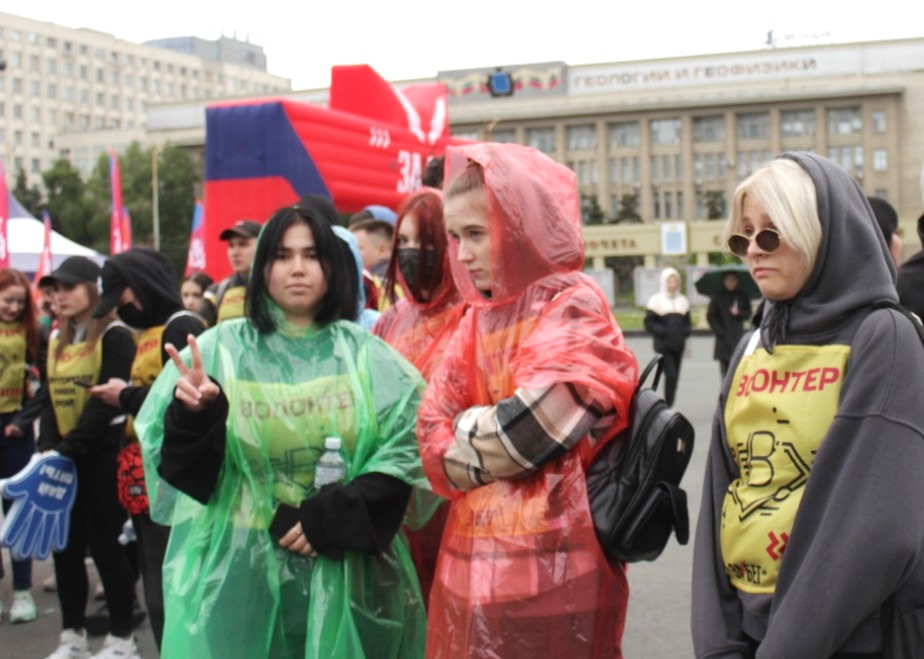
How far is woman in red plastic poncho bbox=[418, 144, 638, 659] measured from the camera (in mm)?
2395

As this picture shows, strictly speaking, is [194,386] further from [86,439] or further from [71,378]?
[71,378]

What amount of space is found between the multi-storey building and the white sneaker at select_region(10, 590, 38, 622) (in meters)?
85.8

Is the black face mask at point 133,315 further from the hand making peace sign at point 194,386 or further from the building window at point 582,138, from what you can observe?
the building window at point 582,138

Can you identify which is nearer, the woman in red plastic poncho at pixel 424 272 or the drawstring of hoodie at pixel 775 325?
the drawstring of hoodie at pixel 775 325

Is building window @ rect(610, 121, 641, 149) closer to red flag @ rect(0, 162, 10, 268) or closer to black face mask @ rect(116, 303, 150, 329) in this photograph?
red flag @ rect(0, 162, 10, 268)

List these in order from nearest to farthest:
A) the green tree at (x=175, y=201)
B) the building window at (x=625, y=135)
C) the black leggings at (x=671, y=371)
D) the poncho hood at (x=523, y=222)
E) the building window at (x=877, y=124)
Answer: the poncho hood at (x=523, y=222) < the black leggings at (x=671, y=371) < the green tree at (x=175, y=201) < the building window at (x=877, y=124) < the building window at (x=625, y=135)

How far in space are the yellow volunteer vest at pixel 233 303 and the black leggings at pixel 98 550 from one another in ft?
2.96

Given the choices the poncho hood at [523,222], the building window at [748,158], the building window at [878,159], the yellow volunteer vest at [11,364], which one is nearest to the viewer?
the poncho hood at [523,222]

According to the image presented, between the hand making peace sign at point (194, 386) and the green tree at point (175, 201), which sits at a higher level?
the green tree at point (175, 201)

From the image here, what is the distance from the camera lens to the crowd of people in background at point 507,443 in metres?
1.94

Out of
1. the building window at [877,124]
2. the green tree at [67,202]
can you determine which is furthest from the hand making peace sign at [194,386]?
the building window at [877,124]

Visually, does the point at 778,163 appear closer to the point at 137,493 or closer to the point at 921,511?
the point at 921,511

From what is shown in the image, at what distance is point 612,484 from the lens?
8.01 feet

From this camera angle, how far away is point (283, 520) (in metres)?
2.87
